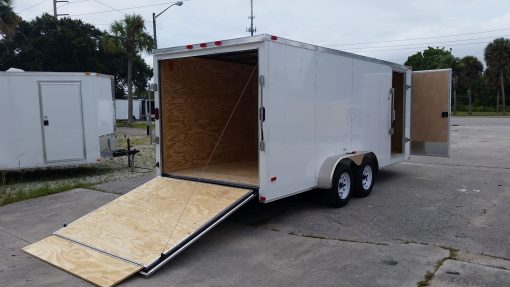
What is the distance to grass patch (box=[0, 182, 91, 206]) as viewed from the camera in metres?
7.92

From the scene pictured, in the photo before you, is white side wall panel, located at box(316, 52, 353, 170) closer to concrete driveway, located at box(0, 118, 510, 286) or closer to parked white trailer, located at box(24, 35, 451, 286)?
parked white trailer, located at box(24, 35, 451, 286)

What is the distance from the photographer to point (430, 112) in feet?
31.3

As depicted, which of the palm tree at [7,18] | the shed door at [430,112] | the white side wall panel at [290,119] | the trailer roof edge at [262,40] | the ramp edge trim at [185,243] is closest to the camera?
the ramp edge trim at [185,243]

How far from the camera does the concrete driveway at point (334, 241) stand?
14.0 feet

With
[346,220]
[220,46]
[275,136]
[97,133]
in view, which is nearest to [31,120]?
[97,133]

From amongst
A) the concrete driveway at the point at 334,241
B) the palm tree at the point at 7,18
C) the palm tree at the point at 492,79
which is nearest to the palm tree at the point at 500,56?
the palm tree at the point at 492,79

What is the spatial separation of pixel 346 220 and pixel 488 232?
72.0 inches

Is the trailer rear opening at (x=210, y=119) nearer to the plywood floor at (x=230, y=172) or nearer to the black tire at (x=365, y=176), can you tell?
the plywood floor at (x=230, y=172)

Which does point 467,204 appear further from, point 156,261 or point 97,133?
point 97,133

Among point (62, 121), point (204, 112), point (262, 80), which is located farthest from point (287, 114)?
point (62, 121)

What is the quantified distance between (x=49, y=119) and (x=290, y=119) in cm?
635

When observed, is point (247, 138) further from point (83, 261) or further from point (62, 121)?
point (83, 261)

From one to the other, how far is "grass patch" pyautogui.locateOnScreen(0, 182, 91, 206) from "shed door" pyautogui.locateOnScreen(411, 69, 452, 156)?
24.5 ft

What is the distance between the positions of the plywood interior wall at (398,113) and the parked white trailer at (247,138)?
9cm
